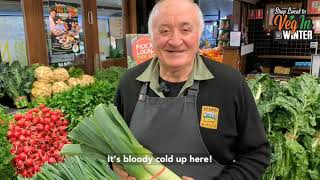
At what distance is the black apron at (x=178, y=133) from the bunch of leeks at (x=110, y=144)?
4.5 inches

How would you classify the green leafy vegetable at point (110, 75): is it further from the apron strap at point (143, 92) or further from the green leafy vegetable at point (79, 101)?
the apron strap at point (143, 92)

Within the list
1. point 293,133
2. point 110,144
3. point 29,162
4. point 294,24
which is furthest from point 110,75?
point 294,24

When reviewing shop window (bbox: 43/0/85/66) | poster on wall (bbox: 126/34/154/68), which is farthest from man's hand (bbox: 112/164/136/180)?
shop window (bbox: 43/0/85/66)

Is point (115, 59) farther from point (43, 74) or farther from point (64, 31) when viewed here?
point (43, 74)

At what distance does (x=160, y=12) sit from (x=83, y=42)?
125 inches

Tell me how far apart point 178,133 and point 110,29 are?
146 inches

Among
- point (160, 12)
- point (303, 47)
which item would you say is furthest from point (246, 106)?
point (303, 47)

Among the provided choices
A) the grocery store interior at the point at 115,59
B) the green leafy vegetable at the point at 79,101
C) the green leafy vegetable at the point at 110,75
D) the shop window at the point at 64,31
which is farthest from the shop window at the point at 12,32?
the green leafy vegetable at the point at 79,101

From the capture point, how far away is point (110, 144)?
1.24 metres

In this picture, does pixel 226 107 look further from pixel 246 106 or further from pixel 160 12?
pixel 160 12

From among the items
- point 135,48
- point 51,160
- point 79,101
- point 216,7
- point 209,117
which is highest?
point 216,7

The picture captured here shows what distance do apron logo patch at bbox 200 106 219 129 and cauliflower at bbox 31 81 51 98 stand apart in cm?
205

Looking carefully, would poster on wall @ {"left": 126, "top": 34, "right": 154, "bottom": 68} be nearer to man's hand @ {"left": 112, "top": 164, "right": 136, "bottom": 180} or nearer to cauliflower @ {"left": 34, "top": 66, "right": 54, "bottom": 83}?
cauliflower @ {"left": 34, "top": 66, "right": 54, "bottom": 83}

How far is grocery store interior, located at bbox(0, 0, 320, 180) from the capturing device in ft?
7.27
